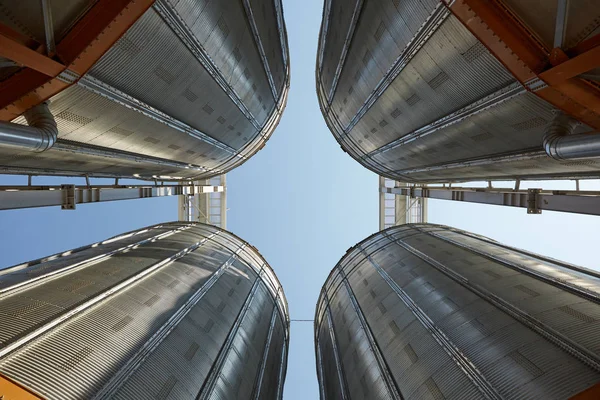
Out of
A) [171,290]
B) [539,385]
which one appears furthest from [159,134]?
[539,385]

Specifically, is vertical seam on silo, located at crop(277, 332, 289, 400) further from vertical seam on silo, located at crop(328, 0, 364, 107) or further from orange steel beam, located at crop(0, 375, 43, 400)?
vertical seam on silo, located at crop(328, 0, 364, 107)

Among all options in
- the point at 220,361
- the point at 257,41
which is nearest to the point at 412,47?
the point at 257,41

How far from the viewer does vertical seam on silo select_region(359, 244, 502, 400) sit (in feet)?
37.0

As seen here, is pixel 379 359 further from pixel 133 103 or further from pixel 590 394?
pixel 133 103

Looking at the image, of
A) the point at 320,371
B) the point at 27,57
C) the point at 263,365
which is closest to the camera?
the point at 27,57

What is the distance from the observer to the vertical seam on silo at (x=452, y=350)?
1127 cm

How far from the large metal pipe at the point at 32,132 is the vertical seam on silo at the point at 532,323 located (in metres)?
15.9

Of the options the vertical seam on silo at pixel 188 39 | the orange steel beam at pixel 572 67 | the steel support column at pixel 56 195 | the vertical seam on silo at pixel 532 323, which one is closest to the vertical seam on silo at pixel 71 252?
the steel support column at pixel 56 195

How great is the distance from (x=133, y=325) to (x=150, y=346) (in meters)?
1.02

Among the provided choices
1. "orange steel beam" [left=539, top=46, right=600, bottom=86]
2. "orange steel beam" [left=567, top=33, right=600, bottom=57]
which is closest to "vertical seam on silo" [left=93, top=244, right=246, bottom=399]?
"orange steel beam" [left=539, top=46, right=600, bottom=86]

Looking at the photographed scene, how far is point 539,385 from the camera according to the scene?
1024 centimetres

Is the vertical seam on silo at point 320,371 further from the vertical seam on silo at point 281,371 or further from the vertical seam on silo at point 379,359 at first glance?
the vertical seam on silo at point 379,359

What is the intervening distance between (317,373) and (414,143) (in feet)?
57.7

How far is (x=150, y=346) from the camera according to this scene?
13430 millimetres
